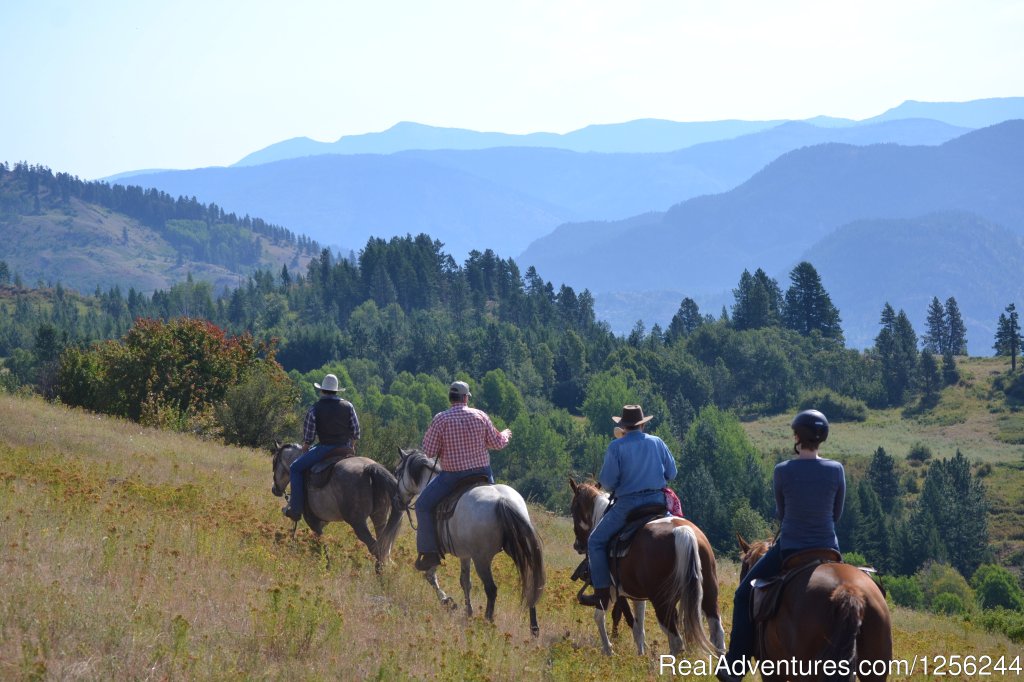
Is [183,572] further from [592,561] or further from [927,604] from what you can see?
[927,604]

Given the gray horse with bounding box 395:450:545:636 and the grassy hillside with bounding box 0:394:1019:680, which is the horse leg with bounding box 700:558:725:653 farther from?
the gray horse with bounding box 395:450:545:636

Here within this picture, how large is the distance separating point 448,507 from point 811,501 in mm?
5343

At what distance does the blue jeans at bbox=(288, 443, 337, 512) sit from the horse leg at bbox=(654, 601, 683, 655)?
615cm

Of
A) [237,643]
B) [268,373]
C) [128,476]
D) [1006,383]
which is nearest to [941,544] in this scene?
[1006,383]

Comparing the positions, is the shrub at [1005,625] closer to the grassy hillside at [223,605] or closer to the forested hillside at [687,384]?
the grassy hillside at [223,605]

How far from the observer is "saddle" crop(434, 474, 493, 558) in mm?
13445

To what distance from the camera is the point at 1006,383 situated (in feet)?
523

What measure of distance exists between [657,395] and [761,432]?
1890 centimetres

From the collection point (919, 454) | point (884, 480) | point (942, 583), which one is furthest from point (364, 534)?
point (919, 454)

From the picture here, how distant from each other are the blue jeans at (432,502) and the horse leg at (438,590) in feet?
1.64

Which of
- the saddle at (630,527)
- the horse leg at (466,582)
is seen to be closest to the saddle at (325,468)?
the horse leg at (466,582)

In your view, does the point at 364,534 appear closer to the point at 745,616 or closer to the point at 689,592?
the point at 689,592

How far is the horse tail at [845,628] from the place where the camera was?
8.35 metres

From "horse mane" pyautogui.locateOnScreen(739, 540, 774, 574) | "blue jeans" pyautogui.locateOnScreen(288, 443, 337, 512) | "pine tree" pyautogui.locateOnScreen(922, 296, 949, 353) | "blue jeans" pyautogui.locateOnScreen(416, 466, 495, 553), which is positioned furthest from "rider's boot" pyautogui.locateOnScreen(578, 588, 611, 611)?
"pine tree" pyautogui.locateOnScreen(922, 296, 949, 353)
